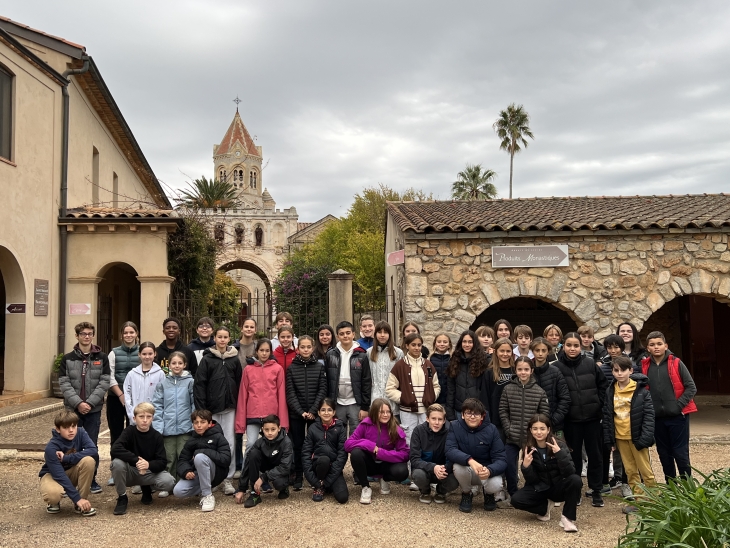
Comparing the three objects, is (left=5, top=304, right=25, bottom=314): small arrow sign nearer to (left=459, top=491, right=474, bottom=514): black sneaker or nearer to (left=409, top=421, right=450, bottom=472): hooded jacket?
(left=409, top=421, right=450, bottom=472): hooded jacket

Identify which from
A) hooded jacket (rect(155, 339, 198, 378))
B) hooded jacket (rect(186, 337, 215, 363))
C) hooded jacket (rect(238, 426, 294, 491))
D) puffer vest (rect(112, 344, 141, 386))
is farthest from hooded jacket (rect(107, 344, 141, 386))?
hooded jacket (rect(238, 426, 294, 491))

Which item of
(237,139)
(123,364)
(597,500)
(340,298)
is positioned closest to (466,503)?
(597,500)

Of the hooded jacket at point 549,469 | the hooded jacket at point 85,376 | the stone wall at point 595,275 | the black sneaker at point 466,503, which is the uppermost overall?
the stone wall at point 595,275

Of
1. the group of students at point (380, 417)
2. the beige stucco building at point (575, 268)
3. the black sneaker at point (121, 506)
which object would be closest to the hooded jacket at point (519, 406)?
the group of students at point (380, 417)

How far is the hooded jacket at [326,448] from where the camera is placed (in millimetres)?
5496

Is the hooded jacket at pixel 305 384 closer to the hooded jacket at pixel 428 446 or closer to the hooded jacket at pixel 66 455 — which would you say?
the hooded jacket at pixel 428 446

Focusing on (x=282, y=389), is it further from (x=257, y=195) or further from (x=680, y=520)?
(x=257, y=195)

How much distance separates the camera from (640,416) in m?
Answer: 5.13

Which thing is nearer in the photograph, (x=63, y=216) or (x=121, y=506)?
(x=121, y=506)

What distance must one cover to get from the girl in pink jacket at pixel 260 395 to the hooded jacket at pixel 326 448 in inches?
11.9

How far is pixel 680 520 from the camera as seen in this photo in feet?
12.1

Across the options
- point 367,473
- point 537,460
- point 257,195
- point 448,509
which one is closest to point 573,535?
point 537,460

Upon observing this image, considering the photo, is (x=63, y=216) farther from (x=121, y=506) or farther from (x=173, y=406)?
(x=121, y=506)

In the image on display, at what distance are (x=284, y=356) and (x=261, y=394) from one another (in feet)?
1.84
